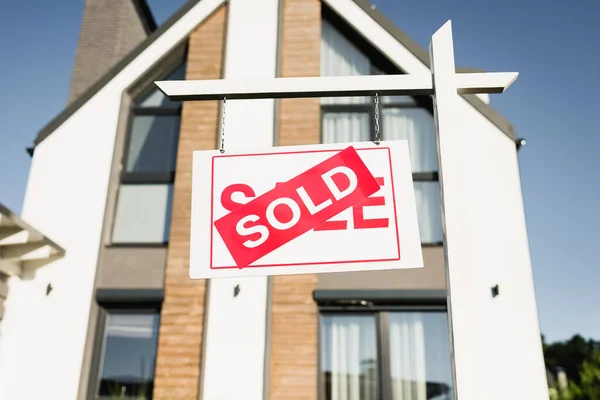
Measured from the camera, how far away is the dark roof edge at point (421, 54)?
28.4 feet

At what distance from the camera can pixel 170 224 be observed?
8.59 metres

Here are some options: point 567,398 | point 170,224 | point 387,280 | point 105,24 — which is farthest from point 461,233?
point 567,398

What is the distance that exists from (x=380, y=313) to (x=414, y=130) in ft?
10.9

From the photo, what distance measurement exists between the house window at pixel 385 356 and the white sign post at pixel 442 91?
5130 mm

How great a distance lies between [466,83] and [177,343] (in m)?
6.02

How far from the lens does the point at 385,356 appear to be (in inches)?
304

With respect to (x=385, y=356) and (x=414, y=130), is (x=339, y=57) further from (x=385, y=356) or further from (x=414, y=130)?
(x=385, y=356)

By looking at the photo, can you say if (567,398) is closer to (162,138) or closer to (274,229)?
(162,138)

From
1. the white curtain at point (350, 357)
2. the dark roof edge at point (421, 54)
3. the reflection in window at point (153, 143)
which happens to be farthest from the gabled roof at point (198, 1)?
the white curtain at point (350, 357)

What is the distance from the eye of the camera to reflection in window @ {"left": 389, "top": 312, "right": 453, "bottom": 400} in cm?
755

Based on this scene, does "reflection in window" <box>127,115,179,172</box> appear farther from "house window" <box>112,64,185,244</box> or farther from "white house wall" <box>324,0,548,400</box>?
"white house wall" <box>324,0,548,400</box>

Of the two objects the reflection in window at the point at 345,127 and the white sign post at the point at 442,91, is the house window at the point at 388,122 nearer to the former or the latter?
the reflection in window at the point at 345,127

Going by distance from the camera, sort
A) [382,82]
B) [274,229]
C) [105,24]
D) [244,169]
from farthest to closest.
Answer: [105,24], [382,82], [244,169], [274,229]

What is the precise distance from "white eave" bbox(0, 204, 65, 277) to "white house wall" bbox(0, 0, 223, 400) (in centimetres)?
19
